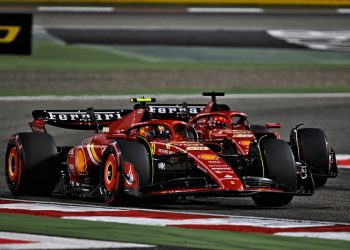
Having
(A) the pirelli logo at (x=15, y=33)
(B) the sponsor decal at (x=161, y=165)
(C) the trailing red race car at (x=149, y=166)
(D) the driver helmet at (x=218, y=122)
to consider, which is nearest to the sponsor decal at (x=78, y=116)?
(C) the trailing red race car at (x=149, y=166)

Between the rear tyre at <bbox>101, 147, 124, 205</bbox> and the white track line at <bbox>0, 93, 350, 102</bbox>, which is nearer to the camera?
the rear tyre at <bbox>101, 147, 124, 205</bbox>

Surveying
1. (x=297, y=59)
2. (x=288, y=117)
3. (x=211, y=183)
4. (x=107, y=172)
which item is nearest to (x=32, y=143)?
(x=107, y=172)

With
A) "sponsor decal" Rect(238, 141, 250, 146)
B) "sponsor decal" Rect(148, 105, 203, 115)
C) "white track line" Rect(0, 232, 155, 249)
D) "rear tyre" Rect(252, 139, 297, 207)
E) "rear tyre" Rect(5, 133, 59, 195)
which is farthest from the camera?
"sponsor decal" Rect(148, 105, 203, 115)

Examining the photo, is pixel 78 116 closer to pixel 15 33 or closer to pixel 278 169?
pixel 278 169

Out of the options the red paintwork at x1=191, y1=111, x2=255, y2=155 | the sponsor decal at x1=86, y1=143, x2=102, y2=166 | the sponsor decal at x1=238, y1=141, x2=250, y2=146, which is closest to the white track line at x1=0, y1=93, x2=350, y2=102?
the red paintwork at x1=191, y1=111, x2=255, y2=155

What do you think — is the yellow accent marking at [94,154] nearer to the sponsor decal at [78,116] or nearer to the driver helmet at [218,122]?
the sponsor decal at [78,116]

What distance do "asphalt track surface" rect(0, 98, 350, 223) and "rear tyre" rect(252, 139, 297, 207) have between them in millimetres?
142

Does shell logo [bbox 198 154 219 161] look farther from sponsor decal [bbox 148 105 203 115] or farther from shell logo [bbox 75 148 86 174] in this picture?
sponsor decal [bbox 148 105 203 115]

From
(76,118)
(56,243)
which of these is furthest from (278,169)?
(56,243)

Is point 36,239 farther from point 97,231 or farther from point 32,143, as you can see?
point 32,143

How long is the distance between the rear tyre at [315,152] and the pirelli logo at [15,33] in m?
17.3

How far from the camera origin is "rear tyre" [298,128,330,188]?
15.2 m

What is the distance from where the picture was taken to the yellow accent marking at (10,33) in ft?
104

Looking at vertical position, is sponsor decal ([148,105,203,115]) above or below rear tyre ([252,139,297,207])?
above
